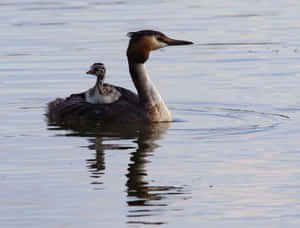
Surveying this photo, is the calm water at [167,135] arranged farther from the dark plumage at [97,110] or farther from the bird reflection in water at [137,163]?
the dark plumage at [97,110]

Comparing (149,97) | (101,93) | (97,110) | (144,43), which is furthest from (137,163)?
(144,43)

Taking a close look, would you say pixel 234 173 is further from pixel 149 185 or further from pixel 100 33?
pixel 100 33

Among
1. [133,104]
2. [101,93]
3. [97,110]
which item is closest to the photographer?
[97,110]

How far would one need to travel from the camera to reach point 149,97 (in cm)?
1402

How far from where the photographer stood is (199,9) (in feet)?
90.7

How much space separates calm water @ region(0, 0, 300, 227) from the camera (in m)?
8.90

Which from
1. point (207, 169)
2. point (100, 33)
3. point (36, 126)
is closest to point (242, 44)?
point (100, 33)

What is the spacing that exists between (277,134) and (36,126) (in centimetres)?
323

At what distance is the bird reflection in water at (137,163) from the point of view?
8.94m

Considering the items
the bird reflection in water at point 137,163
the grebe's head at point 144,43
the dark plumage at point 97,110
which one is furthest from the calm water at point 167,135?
the grebe's head at point 144,43

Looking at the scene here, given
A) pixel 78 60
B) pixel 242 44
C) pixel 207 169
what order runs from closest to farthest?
pixel 207 169, pixel 78 60, pixel 242 44

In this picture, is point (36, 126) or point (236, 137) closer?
point (236, 137)

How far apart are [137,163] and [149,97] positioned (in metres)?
3.22

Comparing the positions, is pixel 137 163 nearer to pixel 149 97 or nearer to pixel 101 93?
pixel 149 97
